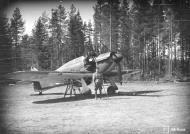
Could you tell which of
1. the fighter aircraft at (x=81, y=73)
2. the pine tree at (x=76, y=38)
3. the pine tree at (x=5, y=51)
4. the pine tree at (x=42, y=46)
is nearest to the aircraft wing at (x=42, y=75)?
the fighter aircraft at (x=81, y=73)

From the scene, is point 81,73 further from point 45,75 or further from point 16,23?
point 16,23

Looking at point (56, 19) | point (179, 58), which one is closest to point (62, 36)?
point (56, 19)

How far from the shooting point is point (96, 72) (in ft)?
50.7

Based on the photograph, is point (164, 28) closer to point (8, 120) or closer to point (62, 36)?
point (62, 36)

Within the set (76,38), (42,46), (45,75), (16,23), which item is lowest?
(45,75)

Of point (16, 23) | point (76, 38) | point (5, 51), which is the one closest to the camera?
point (5, 51)

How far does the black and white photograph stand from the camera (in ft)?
28.0

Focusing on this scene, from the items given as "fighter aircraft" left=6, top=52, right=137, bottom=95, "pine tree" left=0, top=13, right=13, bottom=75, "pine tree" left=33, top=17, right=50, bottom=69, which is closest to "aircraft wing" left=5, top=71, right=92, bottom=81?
"fighter aircraft" left=6, top=52, right=137, bottom=95

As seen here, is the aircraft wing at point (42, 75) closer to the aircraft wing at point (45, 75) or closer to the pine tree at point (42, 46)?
the aircraft wing at point (45, 75)

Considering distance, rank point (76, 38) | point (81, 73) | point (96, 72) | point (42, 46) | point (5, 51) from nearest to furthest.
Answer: point (96, 72) → point (81, 73) → point (5, 51) → point (76, 38) → point (42, 46)

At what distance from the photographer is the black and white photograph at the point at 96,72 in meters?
8.54

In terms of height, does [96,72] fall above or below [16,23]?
below

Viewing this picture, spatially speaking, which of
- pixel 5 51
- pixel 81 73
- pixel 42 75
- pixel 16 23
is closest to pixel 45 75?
pixel 42 75

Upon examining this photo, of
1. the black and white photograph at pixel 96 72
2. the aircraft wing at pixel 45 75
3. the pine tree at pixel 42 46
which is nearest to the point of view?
the black and white photograph at pixel 96 72
